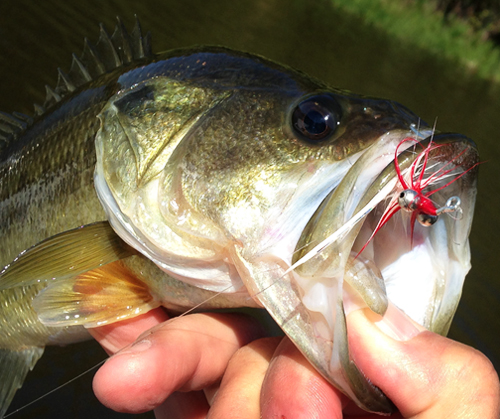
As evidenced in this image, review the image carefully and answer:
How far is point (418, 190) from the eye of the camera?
1.07 meters

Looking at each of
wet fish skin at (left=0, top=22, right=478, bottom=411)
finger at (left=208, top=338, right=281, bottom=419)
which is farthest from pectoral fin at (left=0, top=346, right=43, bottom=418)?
finger at (left=208, top=338, right=281, bottom=419)

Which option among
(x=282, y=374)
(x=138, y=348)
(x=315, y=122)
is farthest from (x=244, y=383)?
(x=315, y=122)

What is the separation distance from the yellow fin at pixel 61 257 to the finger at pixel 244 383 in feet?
1.61

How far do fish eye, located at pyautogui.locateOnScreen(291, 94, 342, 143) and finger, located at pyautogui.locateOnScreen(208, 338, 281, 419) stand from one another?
2.10 feet

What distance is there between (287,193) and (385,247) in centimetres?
34

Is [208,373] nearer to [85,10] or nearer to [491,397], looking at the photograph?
[491,397]

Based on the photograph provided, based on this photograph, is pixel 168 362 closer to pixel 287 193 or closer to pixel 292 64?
pixel 287 193

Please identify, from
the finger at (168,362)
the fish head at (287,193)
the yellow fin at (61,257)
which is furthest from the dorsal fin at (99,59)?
the finger at (168,362)

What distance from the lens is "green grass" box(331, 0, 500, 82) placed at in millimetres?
19000

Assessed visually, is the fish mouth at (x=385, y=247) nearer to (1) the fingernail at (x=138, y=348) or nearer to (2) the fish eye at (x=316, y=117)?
(2) the fish eye at (x=316, y=117)

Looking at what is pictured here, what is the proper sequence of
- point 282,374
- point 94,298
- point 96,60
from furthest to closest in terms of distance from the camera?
point 96,60
point 94,298
point 282,374

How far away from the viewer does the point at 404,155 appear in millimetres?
1010

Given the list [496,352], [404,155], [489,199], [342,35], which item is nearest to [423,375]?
[404,155]

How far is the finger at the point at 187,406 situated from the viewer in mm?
1627
